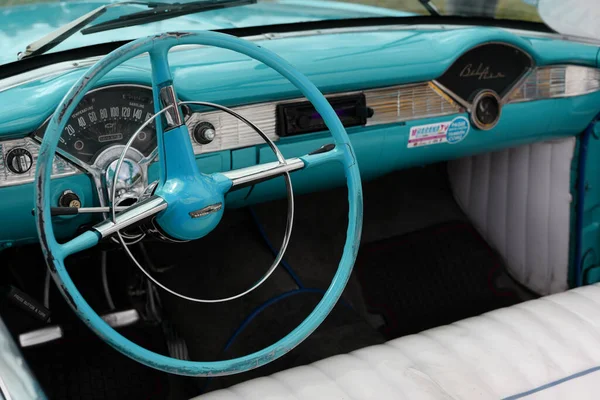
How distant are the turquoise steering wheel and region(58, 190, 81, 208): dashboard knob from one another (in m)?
0.34

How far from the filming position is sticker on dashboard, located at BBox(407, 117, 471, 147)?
2.06 meters

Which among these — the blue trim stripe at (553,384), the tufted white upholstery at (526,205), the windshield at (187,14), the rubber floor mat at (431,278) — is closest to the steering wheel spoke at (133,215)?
the windshield at (187,14)

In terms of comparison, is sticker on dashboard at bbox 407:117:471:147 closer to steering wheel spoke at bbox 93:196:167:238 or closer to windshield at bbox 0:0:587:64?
windshield at bbox 0:0:587:64

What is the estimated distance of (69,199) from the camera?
1.55 meters

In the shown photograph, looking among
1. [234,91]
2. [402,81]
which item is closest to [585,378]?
[402,81]

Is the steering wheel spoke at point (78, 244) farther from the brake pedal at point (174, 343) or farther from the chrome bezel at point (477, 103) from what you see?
the chrome bezel at point (477, 103)

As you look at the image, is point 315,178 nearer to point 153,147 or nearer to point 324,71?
point 324,71

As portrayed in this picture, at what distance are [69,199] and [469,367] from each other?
2.86 feet

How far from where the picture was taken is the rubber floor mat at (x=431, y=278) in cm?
252

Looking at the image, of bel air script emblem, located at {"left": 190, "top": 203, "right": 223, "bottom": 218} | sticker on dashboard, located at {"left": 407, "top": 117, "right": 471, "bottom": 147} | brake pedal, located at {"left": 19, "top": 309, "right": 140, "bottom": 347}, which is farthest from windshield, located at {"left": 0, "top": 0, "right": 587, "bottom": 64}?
brake pedal, located at {"left": 19, "top": 309, "right": 140, "bottom": 347}

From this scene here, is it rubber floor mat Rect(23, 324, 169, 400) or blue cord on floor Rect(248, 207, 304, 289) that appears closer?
rubber floor mat Rect(23, 324, 169, 400)

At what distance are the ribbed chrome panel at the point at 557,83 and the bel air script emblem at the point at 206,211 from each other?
1150 millimetres

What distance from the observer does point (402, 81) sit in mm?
1937

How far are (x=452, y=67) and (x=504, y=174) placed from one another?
0.73 m
